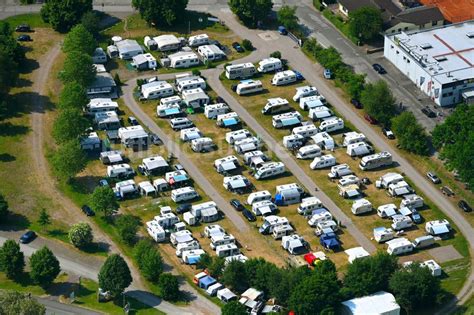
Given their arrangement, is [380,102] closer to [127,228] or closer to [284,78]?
[284,78]

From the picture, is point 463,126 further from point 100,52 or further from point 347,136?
point 100,52

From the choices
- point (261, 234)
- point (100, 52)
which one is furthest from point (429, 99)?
point (100, 52)

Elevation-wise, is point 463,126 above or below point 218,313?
above

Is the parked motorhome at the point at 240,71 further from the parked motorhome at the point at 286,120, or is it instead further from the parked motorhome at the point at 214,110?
the parked motorhome at the point at 286,120

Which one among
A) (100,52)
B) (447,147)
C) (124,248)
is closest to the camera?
(124,248)

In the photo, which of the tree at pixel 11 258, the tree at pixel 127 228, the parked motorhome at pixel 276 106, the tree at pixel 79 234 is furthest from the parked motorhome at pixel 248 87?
the tree at pixel 11 258

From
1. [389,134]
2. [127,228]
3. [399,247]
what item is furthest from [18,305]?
[389,134]

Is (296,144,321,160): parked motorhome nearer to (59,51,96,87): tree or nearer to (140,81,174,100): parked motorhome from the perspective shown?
(140,81,174,100): parked motorhome
